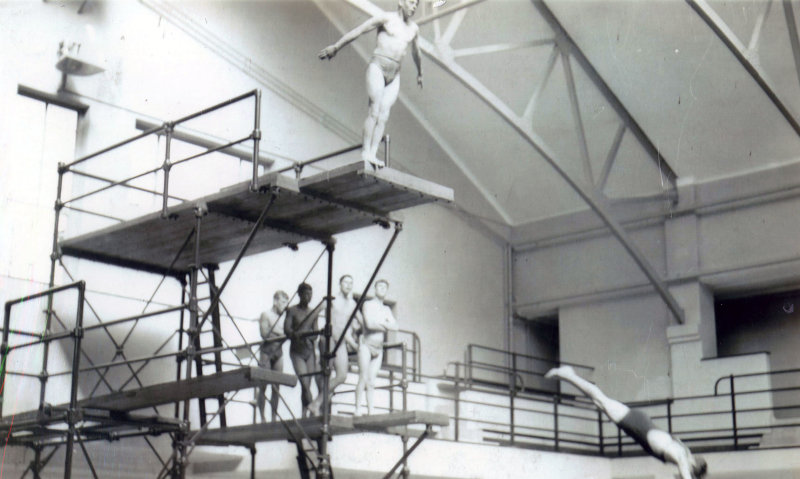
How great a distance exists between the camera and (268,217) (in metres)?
12.2

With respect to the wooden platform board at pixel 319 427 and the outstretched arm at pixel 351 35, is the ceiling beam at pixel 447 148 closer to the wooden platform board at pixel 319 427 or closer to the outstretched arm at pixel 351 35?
the outstretched arm at pixel 351 35

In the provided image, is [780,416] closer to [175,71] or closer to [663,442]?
[175,71]

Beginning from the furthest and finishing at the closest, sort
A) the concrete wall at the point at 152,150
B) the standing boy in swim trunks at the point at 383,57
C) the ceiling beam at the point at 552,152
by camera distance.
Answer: the ceiling beam at the point at 552,152 < the concrete wall at the point at 152,150 < the standing boy in swim trunks at the point at 383,57

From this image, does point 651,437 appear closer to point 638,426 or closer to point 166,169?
point 638,426

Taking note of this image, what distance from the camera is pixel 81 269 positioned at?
15.5 metres

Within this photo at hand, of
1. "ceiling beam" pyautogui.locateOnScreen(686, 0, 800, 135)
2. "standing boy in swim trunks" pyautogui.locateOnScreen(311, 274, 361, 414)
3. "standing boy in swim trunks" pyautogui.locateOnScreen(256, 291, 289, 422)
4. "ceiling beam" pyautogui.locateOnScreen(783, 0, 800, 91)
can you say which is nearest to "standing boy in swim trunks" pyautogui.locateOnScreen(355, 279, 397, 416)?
"standing boy in swim trunks" pyautogui.locateOnScreen(311, 274, 361, 414)

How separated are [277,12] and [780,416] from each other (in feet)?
42.9

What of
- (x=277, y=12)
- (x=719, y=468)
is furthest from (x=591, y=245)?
(x=277, y=12)

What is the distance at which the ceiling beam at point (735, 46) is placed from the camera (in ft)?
53.2

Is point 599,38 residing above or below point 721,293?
above

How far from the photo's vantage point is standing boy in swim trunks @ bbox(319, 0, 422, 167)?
1116 cm

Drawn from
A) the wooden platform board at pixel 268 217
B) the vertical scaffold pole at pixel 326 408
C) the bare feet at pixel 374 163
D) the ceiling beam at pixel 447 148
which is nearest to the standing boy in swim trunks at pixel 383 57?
the bare feet at pixel 374 163

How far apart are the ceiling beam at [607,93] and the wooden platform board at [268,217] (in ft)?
29.3

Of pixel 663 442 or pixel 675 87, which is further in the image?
pixel 675 87
